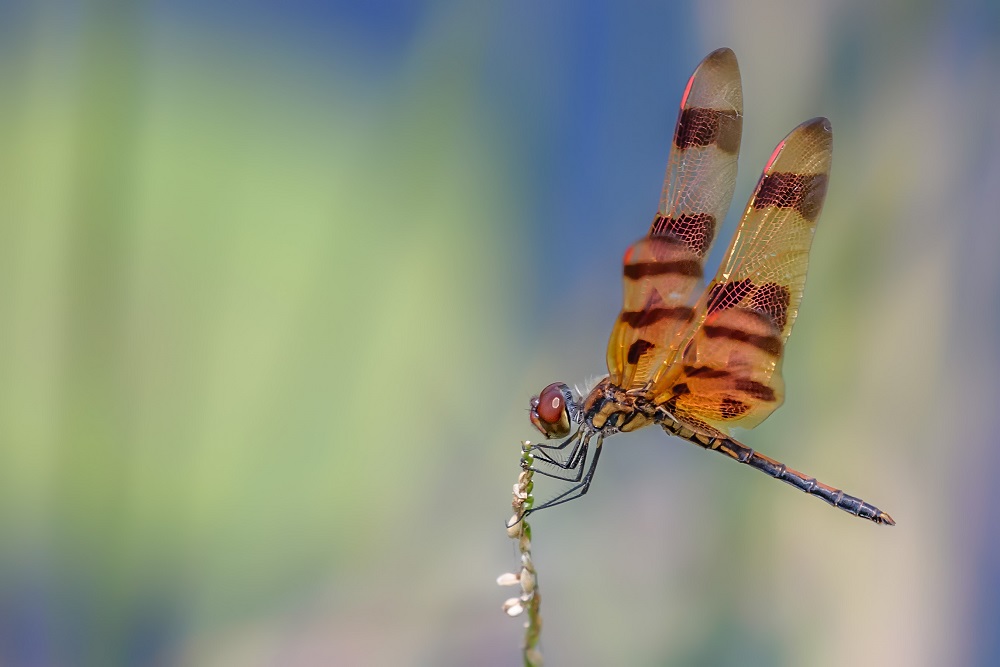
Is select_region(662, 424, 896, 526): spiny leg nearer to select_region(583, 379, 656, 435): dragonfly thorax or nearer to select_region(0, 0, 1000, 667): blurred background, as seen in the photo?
select_region(583, 379, 656, 435): dragonfly thorax

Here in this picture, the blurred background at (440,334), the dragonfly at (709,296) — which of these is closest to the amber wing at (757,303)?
the dragonfly at (709,296)

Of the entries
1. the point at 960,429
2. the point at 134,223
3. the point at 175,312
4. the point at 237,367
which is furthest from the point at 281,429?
the point at 960,429

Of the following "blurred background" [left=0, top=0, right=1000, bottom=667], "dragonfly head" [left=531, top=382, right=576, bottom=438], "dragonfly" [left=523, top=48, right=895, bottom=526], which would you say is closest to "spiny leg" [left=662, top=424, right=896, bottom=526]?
"dragonfly" [left=523, top=48, right=895, bottom=526]

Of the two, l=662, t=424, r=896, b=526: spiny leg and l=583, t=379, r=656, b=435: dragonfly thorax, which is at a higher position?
l=583, t=379, r=656, b=435: dragonfly thorax

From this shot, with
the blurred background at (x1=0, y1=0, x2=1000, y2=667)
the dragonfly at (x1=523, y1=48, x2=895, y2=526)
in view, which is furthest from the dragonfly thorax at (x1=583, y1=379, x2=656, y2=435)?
the blurred background at (x1=0, y1=0, x2=1000, y2=667)

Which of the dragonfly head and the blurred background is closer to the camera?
the dragonfly head

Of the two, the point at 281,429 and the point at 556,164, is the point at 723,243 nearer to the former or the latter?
the point at 556,164

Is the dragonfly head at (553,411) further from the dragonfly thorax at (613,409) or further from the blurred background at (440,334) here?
the blurred background at (440,334)
